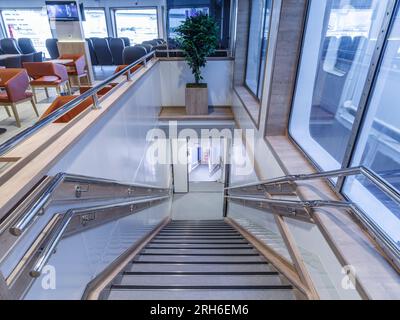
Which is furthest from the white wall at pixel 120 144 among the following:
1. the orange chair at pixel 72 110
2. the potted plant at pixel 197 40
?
the potted plant at pixel 197 40

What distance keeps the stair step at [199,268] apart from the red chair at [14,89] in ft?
10.6

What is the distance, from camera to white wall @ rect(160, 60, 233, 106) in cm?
630

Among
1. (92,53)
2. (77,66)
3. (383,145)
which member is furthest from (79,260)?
(92,53)

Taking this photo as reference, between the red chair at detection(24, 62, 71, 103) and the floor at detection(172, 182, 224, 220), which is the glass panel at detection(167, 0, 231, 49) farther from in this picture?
the floor at detection(172, 182, 224, 220)

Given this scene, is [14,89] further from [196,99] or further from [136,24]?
[136,24]

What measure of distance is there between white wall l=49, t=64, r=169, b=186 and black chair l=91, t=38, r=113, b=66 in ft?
22.1

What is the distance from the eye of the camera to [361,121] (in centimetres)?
186

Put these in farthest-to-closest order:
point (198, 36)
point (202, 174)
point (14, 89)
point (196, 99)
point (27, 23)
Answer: point (27, 23), point (202, 174), point (196, 99), point (198, 36), point (14, 89)

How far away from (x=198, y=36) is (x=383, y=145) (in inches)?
169

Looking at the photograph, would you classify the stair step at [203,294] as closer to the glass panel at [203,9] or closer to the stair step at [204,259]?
the stair step at [204,259]

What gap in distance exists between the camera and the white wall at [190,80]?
6.30 m

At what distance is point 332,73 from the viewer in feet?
8.89

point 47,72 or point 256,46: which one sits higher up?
point 256,46
